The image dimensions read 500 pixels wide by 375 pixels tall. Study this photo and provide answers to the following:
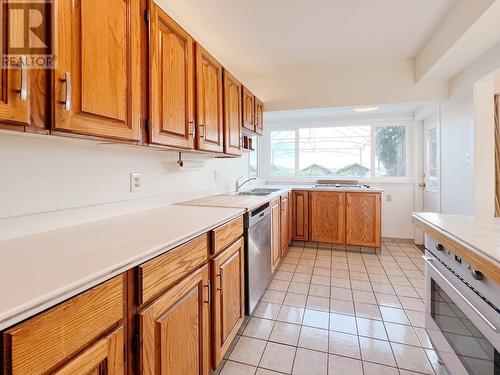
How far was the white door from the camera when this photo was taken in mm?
3263

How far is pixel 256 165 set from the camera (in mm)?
4484

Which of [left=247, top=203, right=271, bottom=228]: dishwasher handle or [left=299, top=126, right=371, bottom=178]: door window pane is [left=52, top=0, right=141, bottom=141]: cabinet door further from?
[left=299, top=126, right=371, bottom=178]: door window pane

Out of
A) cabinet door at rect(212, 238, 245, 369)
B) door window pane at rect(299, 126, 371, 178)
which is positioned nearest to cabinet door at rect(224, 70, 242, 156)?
cabinet door at rect(212, 238, 245, 369)

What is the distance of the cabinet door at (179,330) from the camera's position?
908mm

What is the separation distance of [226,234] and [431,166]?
341 cm

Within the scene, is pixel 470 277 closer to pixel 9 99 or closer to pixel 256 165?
pixel 9 99

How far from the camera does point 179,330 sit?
3.52ft

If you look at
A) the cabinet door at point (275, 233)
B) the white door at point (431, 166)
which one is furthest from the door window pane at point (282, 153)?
the white door at point (431, 166)

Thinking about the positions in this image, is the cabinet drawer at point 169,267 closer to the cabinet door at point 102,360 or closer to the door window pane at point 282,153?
the cabinet door at point 102,360

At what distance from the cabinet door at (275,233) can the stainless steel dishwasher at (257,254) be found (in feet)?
0.57

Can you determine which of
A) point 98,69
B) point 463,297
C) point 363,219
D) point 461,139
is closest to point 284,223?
point 363,219

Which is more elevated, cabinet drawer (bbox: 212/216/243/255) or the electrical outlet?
Result: the electrical outlet

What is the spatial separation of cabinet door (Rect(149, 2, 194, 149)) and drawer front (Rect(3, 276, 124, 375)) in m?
0.83

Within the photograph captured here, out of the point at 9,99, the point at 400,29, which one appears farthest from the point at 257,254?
the point at 400,29
